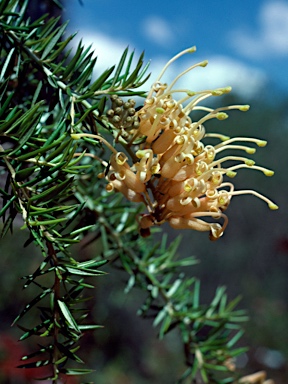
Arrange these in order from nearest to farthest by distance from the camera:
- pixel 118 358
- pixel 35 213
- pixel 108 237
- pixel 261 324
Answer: pixel 35 213, pixel 108 237, pixel 118 358, pixel 261 324

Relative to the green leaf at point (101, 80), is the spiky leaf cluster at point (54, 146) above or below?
below

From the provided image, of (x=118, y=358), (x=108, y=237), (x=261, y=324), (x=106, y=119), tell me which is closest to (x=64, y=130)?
(x=106, y=119)

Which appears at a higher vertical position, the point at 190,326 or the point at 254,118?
the point at 254,118

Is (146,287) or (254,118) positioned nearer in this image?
(146,287)

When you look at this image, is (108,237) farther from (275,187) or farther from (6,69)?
(275,187)

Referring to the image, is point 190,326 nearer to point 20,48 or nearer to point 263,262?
point 20,48

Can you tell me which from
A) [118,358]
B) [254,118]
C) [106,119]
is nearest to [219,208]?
[106,119]

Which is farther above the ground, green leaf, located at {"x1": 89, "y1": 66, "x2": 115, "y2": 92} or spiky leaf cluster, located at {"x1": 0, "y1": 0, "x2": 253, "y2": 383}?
green leaf, located at {"x1": 89, "y1": 66, "x2": 115, "y2": 92}

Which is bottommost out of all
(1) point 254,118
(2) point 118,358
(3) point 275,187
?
(2) point 118,358

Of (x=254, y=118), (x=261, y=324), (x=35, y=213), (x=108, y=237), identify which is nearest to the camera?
(x=35, y=213)
